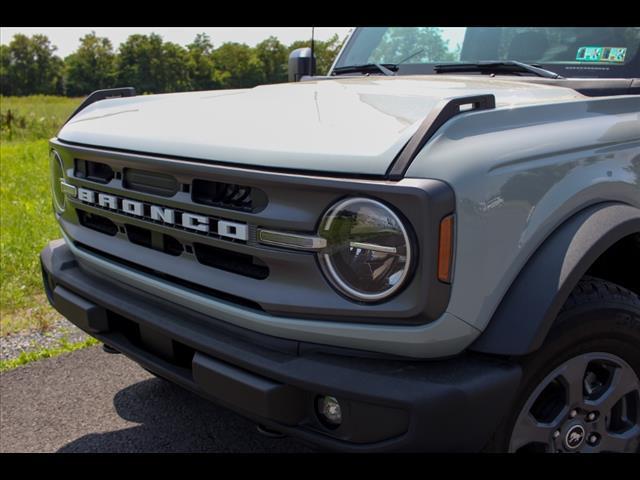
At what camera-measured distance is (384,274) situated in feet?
5.50

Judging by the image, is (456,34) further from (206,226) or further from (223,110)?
(206,226)

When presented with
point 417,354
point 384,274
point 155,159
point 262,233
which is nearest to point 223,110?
point 155,159

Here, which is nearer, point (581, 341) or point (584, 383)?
point (581, 341)

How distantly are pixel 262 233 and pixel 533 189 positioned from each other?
783mm

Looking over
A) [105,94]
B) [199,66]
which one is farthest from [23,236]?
[199,66]

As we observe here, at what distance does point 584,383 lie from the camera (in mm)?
2059

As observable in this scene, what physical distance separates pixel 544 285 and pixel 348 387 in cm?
61

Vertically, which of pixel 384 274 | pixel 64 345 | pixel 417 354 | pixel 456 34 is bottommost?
pixel 64 345

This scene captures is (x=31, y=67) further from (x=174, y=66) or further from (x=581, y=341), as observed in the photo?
(x=581, y=341)

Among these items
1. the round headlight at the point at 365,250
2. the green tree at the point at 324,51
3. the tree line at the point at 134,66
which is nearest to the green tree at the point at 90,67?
the tree line at the point at 134,66

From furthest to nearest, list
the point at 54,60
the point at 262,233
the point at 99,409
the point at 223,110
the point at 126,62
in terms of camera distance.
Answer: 1. the point at 54,60
2. the point at 126,62
3. the point at 99,409
4. the point at 223,110
5. the point at 262,233

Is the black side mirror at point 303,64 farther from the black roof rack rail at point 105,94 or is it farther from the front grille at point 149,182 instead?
the front grille at point 149,182

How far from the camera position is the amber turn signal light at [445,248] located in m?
1.59

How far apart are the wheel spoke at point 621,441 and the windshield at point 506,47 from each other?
4.87ft
